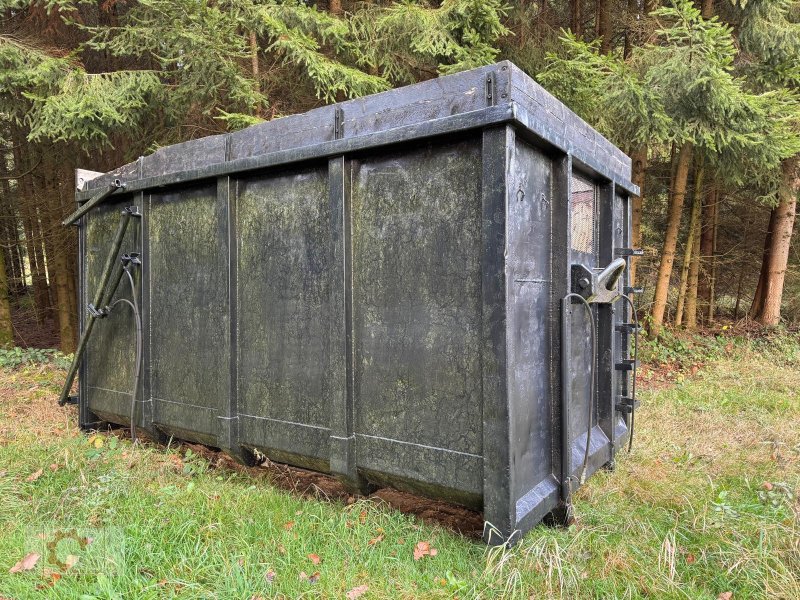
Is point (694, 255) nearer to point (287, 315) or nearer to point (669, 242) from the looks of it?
point (669, 242)

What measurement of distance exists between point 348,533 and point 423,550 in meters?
0.42

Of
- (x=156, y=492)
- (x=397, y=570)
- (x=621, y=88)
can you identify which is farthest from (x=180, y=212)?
(x=621, y=88)

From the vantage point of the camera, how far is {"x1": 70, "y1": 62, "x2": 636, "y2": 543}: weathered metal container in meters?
2.40

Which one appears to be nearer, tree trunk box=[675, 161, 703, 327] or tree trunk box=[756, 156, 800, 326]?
tree trunk box=[756, 156, 800, 326]

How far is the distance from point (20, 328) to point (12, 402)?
9407mm

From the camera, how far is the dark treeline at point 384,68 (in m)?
5.55

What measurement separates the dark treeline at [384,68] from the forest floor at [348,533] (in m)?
3.65

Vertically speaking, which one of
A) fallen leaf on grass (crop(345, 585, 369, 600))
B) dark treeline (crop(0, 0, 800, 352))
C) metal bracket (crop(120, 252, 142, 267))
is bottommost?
fallen leaf on grass (crop(345, 585, 369, 600))

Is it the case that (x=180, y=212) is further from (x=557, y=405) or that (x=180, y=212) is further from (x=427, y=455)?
(x=557, y=405)

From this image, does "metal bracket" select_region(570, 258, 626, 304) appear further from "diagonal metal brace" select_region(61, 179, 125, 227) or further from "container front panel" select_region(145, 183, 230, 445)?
"diagonal metal brace" select_region(61, 179, 125, 227)

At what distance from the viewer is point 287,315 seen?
10.3 feet

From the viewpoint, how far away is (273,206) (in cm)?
321

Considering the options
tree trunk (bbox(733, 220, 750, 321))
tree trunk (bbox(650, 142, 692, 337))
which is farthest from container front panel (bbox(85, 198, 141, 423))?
tree trunk (bbox(733, 220, 750, 321))

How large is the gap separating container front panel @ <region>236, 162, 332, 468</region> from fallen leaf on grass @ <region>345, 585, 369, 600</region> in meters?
0.87
